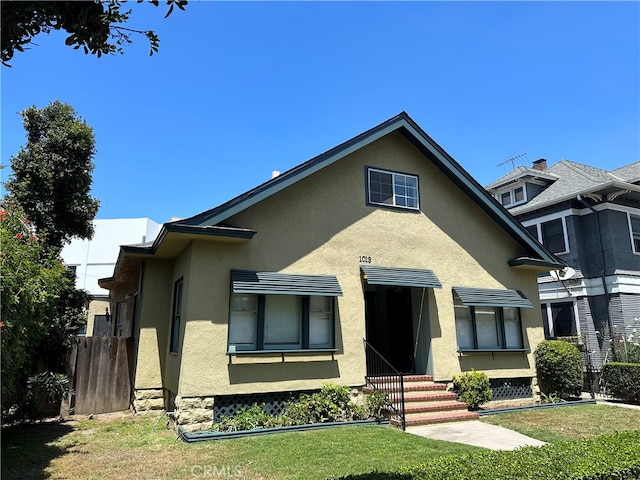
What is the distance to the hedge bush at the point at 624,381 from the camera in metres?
12.5

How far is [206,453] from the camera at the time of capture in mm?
7102

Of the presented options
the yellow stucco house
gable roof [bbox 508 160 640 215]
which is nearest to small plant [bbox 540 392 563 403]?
the yellow stucco house

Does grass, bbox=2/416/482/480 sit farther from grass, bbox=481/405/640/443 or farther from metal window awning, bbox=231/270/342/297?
metal window awning, bbox=231/270/342/297

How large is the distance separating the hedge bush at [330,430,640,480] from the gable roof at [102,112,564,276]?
229 inches

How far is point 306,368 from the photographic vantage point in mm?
9891

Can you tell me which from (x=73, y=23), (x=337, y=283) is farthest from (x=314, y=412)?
(x=73, y=23)

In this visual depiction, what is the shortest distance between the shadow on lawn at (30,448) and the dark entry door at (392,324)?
319 inches

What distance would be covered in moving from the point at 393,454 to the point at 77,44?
6.63m

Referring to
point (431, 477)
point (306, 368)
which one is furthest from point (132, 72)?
point (431, 477)

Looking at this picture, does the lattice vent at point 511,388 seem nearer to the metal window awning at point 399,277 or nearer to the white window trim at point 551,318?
the metal window awning at point 399,277

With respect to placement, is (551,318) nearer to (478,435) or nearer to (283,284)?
(478,435)

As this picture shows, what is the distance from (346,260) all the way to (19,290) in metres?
6.77

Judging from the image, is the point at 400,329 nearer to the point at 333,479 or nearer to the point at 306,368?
the point at 306,368

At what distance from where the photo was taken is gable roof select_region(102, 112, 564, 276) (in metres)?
9.20
